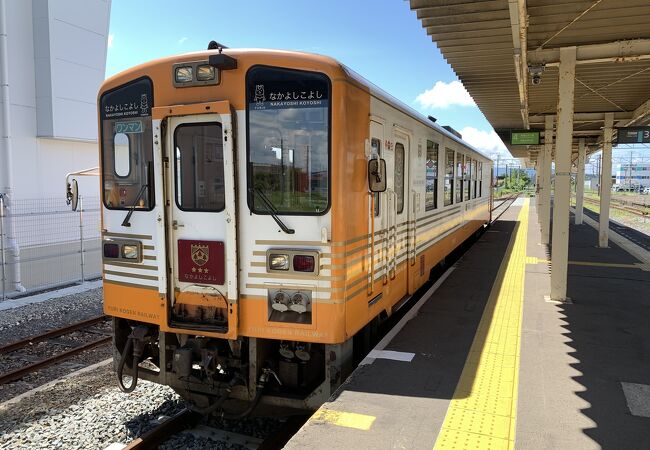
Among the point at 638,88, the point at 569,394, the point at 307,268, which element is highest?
the point at 638,88

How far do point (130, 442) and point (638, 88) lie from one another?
12.0 meters

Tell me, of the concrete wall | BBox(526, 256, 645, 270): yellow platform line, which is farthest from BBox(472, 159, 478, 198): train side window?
the concrete wall

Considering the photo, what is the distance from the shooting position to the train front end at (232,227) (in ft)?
13.5

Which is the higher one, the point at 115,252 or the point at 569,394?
the point at 115,252

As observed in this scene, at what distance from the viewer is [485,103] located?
1348 centimetres

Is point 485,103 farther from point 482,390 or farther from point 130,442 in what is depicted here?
point 130,442

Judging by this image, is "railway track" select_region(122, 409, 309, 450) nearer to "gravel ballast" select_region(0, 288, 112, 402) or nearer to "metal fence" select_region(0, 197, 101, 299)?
"gravel ballast" select_region(0, 288, 112, 402)

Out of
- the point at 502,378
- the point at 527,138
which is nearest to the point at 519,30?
the point at 502,378

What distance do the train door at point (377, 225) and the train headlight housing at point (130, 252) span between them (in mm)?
2092

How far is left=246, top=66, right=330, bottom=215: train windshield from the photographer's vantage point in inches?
161

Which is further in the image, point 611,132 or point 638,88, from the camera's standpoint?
point 611,132

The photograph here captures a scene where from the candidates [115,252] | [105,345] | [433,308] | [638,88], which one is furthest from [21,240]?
[638,88]

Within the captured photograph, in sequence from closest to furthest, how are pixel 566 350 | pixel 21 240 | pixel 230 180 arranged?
1. pixel 230 180
2. pixel 566 350
3. pixel 21 240

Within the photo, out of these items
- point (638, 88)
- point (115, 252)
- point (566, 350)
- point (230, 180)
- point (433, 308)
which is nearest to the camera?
point (230, 180)
